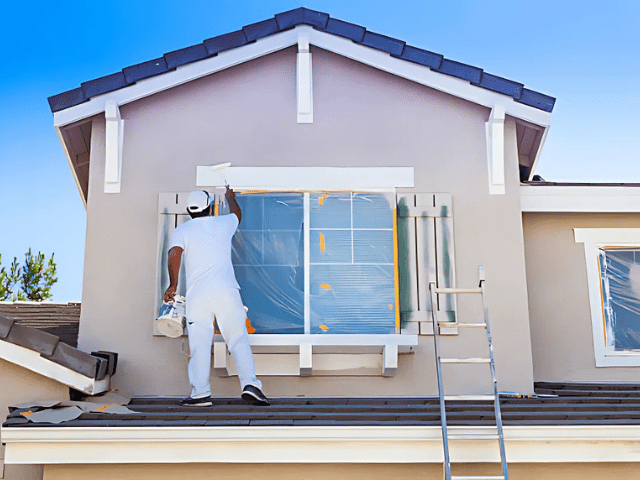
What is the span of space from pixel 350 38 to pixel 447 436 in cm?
398

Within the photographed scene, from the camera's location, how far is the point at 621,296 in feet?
25.4

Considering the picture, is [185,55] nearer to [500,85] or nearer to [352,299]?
[352,299]

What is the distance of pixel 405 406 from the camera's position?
19.7 feet

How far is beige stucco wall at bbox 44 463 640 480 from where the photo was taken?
5.70m

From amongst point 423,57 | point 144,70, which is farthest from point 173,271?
point 423,57

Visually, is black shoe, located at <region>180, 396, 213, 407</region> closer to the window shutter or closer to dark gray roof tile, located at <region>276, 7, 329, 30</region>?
the window shutter

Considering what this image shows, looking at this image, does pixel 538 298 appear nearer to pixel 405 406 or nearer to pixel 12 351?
pixel 405 406

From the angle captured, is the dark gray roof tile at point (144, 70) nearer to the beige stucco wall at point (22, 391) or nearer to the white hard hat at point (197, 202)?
the white hard hat at point (197, 202)

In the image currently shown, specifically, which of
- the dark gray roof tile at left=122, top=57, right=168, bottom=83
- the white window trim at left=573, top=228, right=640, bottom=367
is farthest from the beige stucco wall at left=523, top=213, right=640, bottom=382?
the dark gray roof tile at left=122, top=57, right=168, bottom=83

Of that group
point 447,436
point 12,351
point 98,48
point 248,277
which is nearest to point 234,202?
point 248,277

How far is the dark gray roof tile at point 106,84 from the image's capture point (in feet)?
24.2

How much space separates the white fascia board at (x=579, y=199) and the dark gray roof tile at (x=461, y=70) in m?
1.19

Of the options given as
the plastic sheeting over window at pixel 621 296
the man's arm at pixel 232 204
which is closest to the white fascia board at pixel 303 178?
the man's arm at pixel 232 204

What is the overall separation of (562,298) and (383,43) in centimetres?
307
